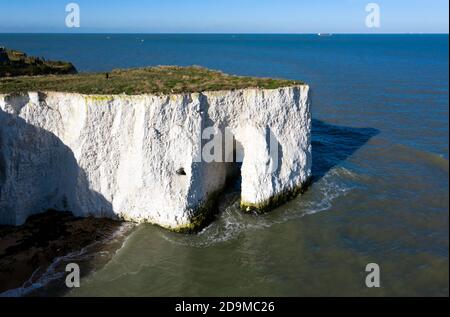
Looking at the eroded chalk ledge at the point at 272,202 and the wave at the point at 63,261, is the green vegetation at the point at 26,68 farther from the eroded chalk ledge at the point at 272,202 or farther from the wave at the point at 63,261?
the eroded chalk ledge at the point at 272,202

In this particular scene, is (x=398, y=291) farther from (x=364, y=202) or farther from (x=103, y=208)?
(x=103, y=208)

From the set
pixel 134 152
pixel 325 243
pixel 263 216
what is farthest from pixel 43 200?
pixel 325 243

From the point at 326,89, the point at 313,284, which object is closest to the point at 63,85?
the point at 313,284

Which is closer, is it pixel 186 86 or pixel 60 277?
pixel 60 277

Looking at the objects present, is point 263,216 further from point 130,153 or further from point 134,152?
point 130,153

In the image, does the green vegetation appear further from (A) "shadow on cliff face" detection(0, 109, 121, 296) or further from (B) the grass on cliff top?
(A) "shadow on cliff face" detection(0, 109, 121, 296)
